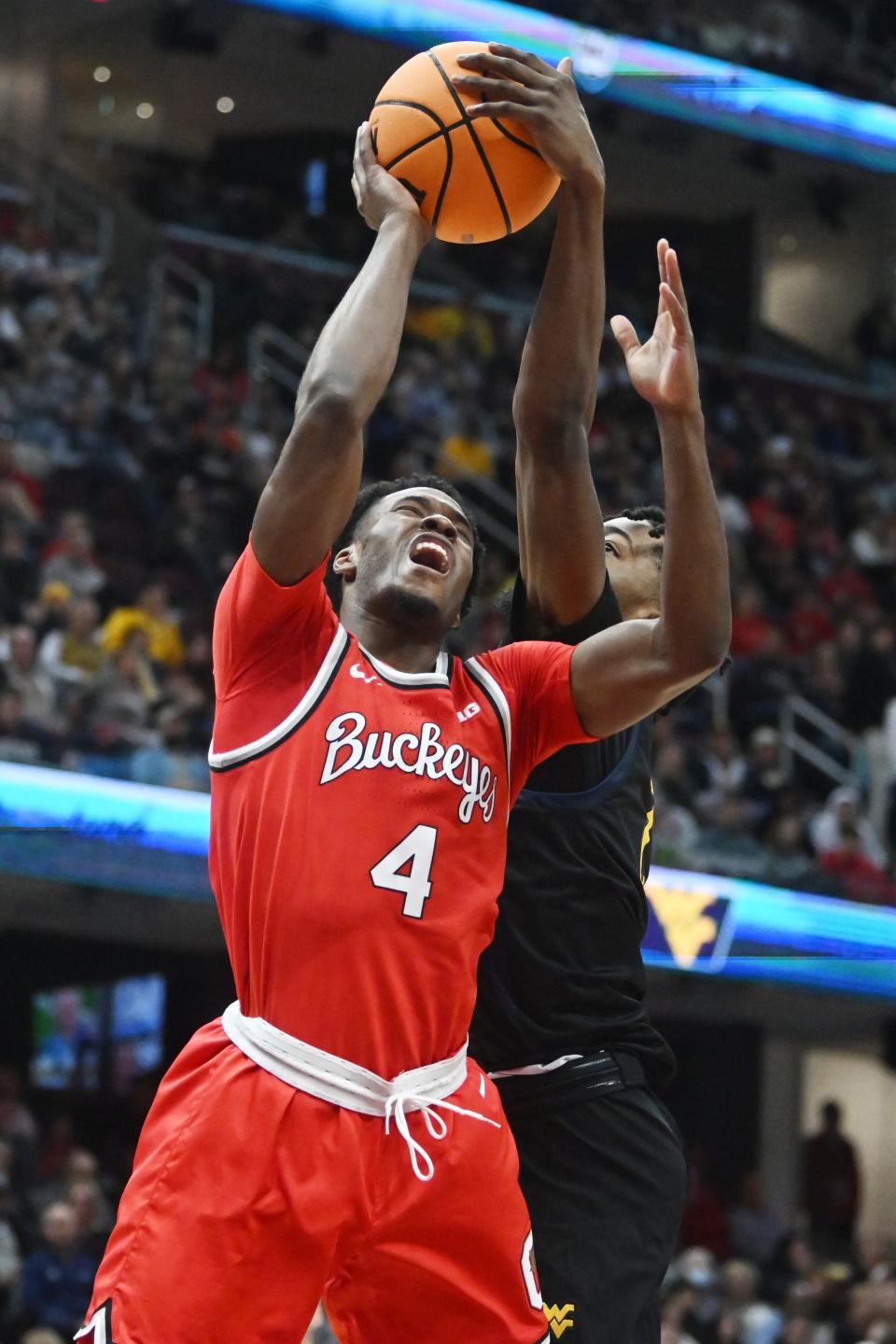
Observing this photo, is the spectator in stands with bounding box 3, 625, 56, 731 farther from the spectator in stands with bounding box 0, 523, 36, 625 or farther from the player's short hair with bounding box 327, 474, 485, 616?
the player's short hair with bounding box 327, 474, 485, 616

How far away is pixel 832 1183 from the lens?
15617mm

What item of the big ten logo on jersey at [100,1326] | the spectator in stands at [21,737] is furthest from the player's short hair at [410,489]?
the spectator in stands at [21,737]

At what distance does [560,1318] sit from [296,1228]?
30.4 inches

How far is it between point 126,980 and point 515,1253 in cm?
1147

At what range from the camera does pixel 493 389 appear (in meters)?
18.7

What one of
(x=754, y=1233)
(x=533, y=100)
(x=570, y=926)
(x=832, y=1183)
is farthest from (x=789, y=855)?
(x=533, y=100)

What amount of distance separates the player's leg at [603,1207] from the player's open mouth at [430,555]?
1100mm

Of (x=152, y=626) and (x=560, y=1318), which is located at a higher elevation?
(x=560, y=1318)

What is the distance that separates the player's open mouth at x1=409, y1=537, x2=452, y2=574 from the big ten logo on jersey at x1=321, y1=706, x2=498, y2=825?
315mm

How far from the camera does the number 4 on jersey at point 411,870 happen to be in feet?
10.7

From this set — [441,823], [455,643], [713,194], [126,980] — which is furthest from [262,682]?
[713,194]

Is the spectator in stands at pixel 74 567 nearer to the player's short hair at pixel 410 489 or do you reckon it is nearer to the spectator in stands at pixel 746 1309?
→ the spectator in stands at pixel 746 1309

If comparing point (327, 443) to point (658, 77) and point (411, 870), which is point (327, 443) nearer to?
point (411, 870)

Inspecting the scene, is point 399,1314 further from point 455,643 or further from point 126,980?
point 126,980
